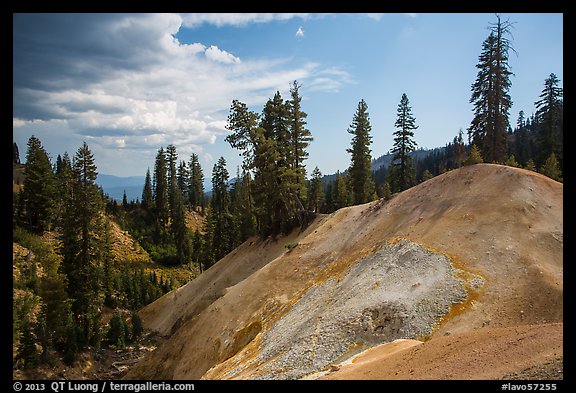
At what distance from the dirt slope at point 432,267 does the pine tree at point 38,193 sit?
3795cm

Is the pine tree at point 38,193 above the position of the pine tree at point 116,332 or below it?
above

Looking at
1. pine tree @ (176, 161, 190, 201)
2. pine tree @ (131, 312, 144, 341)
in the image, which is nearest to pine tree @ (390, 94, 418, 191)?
pine tree @ (131, 312, 144, 341)

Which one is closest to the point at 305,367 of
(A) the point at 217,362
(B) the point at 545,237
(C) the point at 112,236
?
(A) the point at 217,362

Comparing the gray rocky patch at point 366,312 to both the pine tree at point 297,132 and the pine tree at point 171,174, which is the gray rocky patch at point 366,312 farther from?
the pine tree at point 171,174

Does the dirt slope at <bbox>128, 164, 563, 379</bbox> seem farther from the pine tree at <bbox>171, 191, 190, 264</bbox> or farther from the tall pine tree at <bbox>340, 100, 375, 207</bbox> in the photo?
the pine tree at <bbox>171, 191, 190, 264</bbox>

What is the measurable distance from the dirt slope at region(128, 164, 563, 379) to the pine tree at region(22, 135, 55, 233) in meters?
38.0

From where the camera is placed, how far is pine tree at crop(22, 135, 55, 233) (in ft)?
188

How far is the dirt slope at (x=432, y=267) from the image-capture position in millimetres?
15742

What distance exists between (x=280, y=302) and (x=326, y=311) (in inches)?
242

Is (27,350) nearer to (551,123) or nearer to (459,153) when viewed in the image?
(459,153)

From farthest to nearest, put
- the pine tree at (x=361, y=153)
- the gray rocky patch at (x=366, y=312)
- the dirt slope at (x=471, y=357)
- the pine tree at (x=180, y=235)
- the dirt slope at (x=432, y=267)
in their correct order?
the pine tree at (x=180, y=235), the pine tree at (x=361, y=153), the gray rocky patch at (x=366, y=312), the dirt slope at (x=432, y=267), the dirt slope at (x=471, y=357)

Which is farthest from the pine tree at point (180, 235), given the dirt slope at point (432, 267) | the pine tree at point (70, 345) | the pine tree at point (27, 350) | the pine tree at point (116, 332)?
the pine tree at point (27, 350)

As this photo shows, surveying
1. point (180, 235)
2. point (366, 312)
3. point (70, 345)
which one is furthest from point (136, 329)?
point (180, 235)
